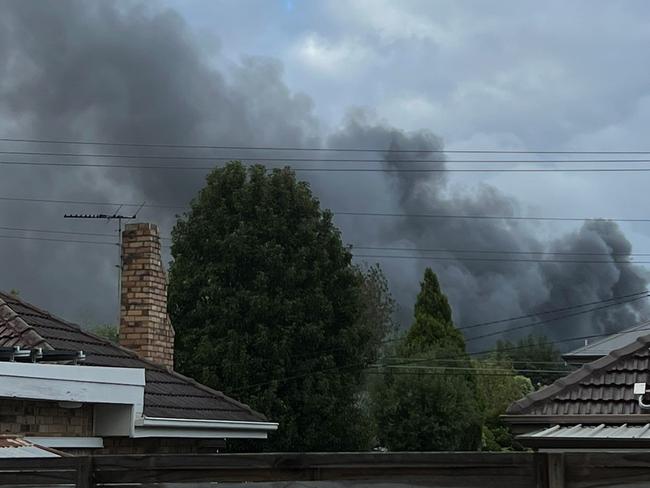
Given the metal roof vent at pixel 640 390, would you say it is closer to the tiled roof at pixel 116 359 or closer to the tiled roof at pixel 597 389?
the tiled roof at pixel 597 389

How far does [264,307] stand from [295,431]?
4367 millimetres

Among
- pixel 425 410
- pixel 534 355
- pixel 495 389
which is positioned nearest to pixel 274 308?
pixel 425 410

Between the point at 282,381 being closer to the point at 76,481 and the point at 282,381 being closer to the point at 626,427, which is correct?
the point at 626,427

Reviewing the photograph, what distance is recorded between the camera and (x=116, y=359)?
12.8m

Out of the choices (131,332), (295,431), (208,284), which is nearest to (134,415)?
(131,332)

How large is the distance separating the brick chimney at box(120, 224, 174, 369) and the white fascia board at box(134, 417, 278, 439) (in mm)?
2254

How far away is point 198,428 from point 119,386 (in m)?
2.04

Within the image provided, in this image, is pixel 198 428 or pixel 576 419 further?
pixel 576 419

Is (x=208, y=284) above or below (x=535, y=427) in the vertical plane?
above

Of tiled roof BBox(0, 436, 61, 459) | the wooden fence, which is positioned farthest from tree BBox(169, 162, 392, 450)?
the wooden fence

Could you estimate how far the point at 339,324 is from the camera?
35.3 m

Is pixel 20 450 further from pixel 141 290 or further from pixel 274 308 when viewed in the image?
pixel 274 308

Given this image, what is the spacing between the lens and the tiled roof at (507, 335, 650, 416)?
488 inches

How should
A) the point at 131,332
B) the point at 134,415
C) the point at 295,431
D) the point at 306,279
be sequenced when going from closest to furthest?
the point at 134,415 < the point at 131,332 < the point at 295,431 < the point at 306,279
